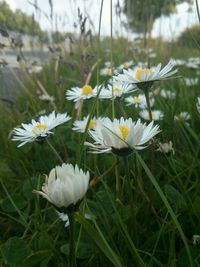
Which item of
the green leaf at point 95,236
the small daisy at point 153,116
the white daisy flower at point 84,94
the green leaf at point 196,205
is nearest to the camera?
the green leaf at point 95,236

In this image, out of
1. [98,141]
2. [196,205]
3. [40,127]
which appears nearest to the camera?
[98,141]

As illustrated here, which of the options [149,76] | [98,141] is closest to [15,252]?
[98,141]

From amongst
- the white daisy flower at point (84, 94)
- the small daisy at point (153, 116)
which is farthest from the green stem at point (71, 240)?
the small daisy at point (153, 116)

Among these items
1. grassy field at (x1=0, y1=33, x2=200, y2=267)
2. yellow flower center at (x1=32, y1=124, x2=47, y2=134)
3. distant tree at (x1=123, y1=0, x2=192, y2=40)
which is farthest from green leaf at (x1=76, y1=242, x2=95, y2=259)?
distant tree at (x1=123, y1=0, x2=192, y2=40)

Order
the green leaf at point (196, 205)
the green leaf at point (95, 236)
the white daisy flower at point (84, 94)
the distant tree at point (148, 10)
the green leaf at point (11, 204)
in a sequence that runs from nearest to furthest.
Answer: the green leaf at point (95, 236) < the green leaf at point (196, 205) < the green leaf at point (11, 204) < the white daisy flower at point (84, 94) < the distant tree at point (148, 10)

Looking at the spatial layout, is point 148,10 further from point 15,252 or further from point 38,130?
point 15,252

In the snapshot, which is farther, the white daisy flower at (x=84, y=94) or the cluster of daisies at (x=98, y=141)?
the white daisy flower at (x=84, y=94)

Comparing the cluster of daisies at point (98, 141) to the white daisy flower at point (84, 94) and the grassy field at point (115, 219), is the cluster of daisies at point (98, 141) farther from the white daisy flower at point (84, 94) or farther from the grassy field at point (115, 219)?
the white daisy flower at point (84, 94)

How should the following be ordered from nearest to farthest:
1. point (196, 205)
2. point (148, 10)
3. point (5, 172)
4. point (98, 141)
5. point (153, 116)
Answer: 1. point (98, 141)
2. point (196, 205)
3. point (5, 172)
4. point (153, 116)
5. point (148, 10)
